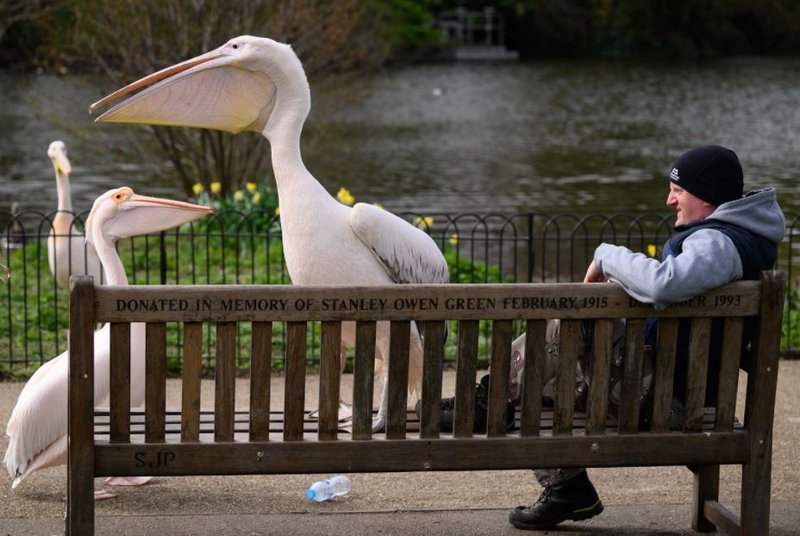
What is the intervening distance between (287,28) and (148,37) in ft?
4.11

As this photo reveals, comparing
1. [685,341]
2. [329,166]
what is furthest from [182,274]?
[329,166]

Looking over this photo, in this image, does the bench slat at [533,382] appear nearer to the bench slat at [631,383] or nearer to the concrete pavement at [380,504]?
the bench slat at [631,383]

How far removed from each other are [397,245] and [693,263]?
1.33 m

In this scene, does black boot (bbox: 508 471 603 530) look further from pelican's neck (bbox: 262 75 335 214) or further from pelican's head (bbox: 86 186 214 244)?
pelican's head (bbox: 86 186 214 244)

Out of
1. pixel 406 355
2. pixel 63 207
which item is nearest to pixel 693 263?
pixel 406 355

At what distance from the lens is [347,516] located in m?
4.18

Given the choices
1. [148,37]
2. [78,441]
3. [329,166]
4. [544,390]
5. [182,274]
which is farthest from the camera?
[329,166]

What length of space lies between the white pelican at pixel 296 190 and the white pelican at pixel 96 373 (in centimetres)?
35

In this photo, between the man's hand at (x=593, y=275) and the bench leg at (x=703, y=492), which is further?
the bench leg at (x=703, y=492)

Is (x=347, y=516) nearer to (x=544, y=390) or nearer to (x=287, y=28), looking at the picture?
(x=544, y=390)

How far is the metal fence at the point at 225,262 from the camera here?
7316 millimetres

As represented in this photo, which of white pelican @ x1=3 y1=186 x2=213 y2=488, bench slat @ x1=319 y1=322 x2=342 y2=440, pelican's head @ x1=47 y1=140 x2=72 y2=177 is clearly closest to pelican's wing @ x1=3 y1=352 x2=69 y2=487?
white pelican @ x1=3 y1=186 x2=213 y2=488

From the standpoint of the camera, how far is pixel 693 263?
3473 millimetres

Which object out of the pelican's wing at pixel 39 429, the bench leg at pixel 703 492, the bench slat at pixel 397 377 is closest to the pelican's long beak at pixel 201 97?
the pelican's wing at pixel 39 429
